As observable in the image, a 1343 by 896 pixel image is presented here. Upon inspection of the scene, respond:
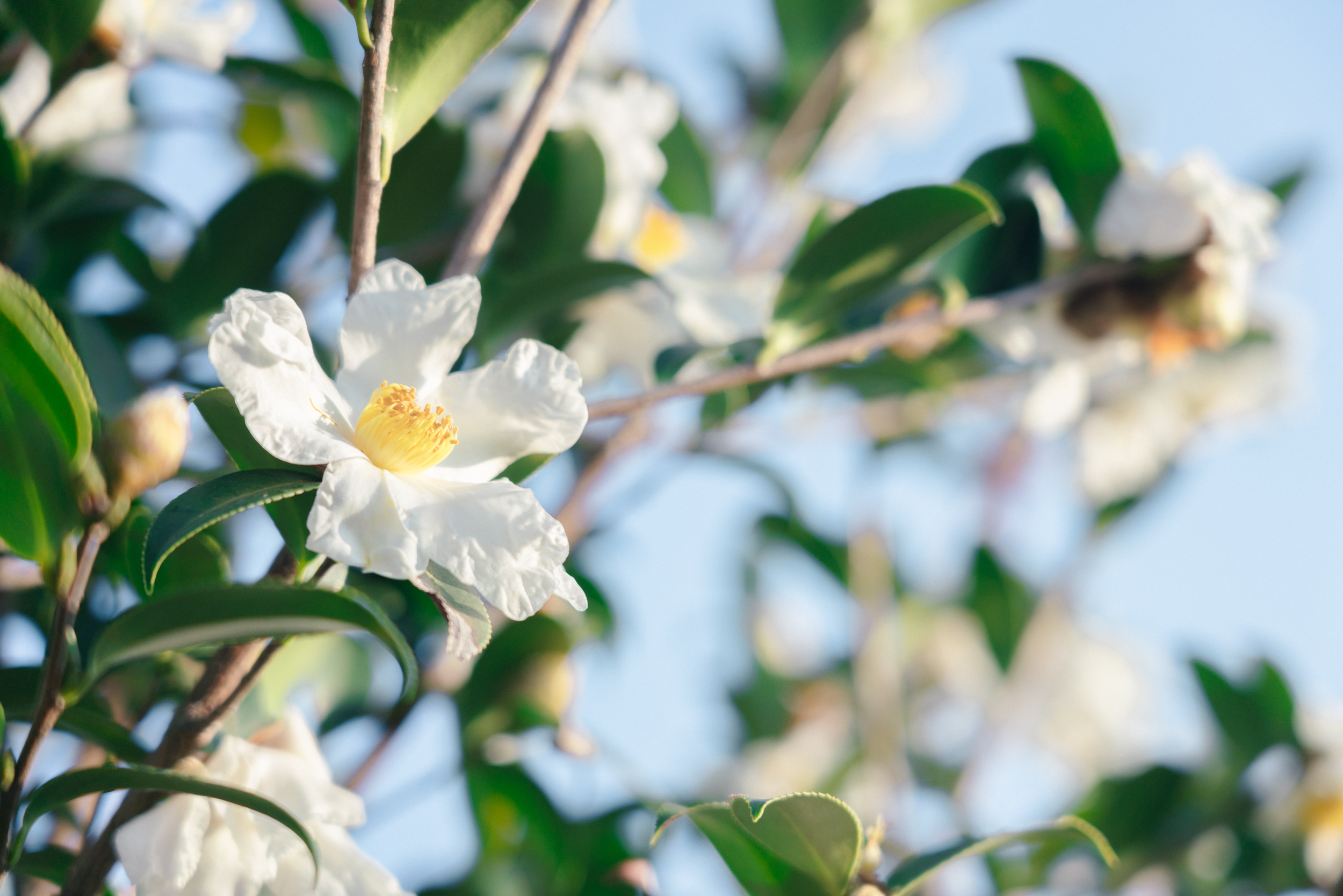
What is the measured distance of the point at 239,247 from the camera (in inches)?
32.8

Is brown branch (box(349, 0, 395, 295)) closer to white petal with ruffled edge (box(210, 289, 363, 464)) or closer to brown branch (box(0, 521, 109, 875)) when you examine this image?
white petal with ruffled edge (box(210, 289, 363, 464))

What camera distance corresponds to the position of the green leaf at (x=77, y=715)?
0.51m

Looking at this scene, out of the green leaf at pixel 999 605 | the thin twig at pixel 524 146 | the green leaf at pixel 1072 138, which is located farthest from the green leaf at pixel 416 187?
the green leaf at pixel 999 605

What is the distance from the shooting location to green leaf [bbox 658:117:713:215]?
1088 mm

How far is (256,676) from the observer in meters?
0.48

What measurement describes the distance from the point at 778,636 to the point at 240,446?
5.57ft

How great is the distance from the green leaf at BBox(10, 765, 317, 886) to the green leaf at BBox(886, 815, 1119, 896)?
34 cm

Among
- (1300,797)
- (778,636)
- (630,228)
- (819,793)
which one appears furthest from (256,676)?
(778,636)

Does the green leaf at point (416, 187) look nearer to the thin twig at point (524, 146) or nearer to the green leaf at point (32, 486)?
the thin twig at point (524, 146)

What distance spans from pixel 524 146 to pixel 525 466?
0.19m

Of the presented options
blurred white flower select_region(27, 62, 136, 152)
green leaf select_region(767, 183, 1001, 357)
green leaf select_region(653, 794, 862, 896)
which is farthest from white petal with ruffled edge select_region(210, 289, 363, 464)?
blurred white flower select_region(27, 62, 136, 152)

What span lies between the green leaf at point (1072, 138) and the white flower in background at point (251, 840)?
2.39ft

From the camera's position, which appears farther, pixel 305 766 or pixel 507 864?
pixel 507 864

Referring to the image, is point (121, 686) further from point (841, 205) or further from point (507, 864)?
point (841, 205)
